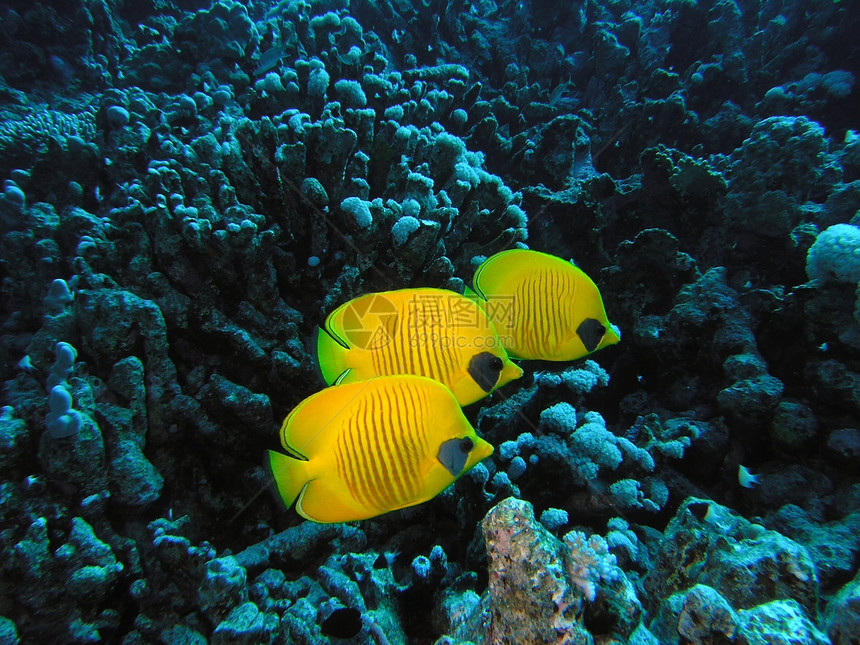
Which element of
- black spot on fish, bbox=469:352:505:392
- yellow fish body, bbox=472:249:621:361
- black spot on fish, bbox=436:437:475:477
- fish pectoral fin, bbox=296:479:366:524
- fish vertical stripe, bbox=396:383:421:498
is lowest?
fish pectoral fin, bbox=296:479:366:524

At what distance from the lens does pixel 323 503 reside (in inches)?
47.1

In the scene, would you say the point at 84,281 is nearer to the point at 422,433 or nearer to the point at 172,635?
the point at 172,635

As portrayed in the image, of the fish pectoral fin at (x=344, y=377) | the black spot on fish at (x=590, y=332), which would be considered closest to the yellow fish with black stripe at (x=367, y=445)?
the fish pectoral fin at (x=344, y=377)

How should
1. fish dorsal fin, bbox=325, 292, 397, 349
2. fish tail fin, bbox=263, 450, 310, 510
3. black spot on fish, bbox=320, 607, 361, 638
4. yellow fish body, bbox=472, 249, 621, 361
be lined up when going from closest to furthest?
fish tail fin, bbox=263, 450, 310, 510, fish dorsal fin, bbox=325, 292, 397, 349, black spot on fish, bbox=320, 607, 361, 638, yellow fish body, bbox=472, 249, 621, 361

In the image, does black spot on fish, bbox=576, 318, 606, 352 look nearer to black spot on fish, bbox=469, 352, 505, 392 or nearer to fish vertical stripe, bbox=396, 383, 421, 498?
black spot on fish, bbox=469, 352, 505, 392

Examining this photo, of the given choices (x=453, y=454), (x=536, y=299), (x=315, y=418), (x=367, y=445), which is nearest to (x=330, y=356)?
(x=315, y=418)

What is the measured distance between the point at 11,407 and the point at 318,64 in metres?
3.39

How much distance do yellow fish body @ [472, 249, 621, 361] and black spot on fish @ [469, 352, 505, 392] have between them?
0.23 meters

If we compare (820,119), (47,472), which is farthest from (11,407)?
(820,119)

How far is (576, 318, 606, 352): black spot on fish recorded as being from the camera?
1661 mm

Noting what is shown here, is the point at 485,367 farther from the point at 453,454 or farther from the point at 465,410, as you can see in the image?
the point at 465,410

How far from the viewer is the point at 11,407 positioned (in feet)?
5.26

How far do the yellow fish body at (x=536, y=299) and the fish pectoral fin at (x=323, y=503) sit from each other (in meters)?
0.84

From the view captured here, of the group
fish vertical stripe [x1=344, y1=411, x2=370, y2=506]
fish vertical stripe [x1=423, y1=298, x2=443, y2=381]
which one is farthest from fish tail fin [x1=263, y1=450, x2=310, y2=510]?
fish vertical stripe [x1=423, y1=298, x2=443, y2=381]
